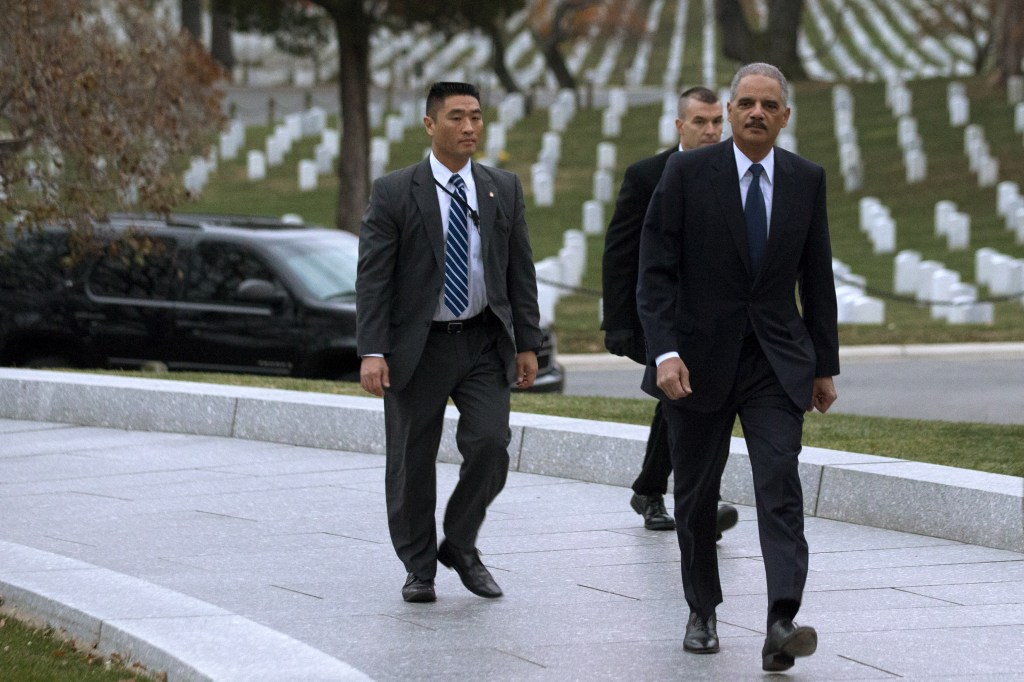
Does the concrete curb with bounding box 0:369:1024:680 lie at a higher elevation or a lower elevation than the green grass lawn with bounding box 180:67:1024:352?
lower

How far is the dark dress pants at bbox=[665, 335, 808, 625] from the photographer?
4.95 metres

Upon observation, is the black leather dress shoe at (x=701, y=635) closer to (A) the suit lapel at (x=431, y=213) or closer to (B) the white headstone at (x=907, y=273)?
(A) the suit lapel at (x=431, y=213)

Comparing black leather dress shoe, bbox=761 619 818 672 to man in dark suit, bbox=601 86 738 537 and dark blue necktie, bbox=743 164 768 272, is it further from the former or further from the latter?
man in dark suit, bbox=601 86 738 537

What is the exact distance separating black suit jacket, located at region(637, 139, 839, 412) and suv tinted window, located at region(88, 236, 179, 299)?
26.3 ft

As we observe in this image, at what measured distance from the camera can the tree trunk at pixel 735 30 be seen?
139 ft

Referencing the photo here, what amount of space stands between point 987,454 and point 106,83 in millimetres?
7610

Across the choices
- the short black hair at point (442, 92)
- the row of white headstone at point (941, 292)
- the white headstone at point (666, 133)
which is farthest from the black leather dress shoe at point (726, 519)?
the white headstone at point (666, 133)

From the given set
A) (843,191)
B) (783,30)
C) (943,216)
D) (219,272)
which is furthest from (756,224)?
(783,30)

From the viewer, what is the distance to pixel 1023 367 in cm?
1562

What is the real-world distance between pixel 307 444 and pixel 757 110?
507 centimetres

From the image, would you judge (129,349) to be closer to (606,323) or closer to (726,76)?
(606,323)

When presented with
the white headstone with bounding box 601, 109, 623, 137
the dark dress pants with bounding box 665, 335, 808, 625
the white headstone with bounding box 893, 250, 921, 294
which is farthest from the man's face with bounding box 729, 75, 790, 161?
the white headstone with bounding box 601, 109, 623, 137

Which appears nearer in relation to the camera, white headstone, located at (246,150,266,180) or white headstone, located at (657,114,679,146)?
white headstone, located at (246,150,266,180)

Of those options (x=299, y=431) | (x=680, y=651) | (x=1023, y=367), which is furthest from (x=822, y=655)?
(x=1023, y=367)
